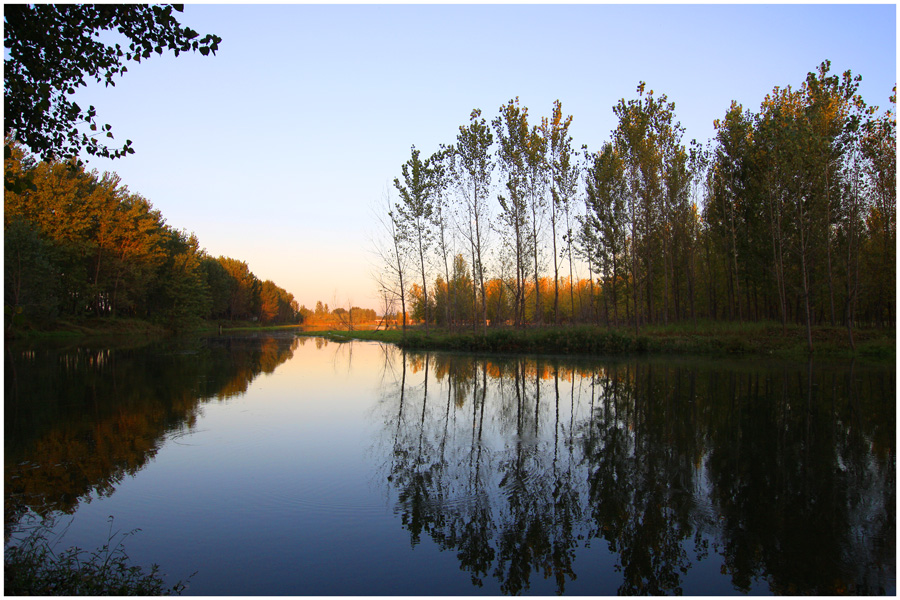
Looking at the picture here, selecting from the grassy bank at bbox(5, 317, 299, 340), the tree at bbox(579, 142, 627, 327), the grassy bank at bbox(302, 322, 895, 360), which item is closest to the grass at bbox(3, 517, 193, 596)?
the grassy bank at bbox(302, 322, 895, 360)

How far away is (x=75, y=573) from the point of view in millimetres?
3492

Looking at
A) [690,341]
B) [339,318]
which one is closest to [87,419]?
[690,341]

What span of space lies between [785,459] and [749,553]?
121 inches

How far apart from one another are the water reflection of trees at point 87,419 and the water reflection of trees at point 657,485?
3457 millimetres

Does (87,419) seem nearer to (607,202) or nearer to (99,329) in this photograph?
(607,202)

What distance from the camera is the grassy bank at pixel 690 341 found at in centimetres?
2161

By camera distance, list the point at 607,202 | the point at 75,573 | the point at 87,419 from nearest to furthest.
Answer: the point at 75,573, the point at 87,419, the point at 607,202

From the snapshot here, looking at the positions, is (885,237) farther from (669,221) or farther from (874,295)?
(669,221)

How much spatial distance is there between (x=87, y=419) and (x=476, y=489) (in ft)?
24.2

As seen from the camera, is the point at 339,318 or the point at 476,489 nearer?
the point at 476,489

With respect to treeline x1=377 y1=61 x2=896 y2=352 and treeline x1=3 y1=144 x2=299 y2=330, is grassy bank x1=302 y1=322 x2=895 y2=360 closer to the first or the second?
treeline x1=377 y1=61 x2=896 y2=352

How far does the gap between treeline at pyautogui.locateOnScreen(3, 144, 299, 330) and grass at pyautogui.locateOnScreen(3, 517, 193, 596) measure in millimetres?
30652

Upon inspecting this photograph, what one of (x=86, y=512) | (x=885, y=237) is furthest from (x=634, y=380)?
(x=885, y=237)

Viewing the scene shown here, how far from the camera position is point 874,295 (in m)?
29.6
